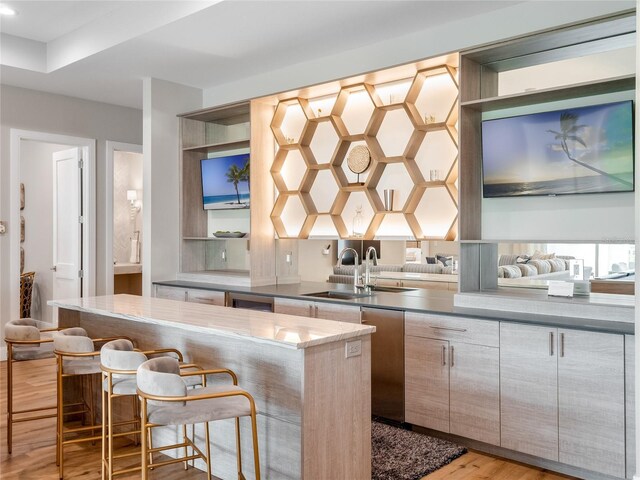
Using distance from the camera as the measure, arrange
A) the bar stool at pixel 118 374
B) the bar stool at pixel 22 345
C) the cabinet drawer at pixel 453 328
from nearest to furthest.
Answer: the bar stool at pixel 118 374 < the cabinet drawer at pixel 453 328 < the bar stool at pixel 22 345

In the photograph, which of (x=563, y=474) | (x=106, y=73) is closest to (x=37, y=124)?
(x=106, y=73)

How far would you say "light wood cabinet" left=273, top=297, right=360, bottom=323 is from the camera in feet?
12.6

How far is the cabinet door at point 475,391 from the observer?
10.5 feet

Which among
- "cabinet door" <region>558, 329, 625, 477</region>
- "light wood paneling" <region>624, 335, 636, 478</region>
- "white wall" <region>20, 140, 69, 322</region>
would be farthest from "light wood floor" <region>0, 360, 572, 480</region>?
"white wall" <region>20, 140, 69, 322</region>

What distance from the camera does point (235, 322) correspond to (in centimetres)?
279

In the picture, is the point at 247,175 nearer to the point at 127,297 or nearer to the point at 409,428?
the point at 127,297

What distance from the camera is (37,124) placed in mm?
6070

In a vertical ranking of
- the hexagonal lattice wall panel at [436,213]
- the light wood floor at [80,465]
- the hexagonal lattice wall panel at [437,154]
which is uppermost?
the hexagonal lattice wall panel at [437,154]

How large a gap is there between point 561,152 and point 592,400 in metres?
1.45

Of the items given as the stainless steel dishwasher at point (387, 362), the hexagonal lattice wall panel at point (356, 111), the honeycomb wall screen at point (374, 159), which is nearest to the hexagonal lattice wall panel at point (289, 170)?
the honeycomb wall screen at point (374, 159)

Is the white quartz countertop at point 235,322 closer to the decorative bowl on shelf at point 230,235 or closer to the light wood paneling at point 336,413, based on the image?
the light wood paneling at point 336,413

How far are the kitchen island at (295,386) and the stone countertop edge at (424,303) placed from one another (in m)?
0.97

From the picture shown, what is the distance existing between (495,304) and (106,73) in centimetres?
427

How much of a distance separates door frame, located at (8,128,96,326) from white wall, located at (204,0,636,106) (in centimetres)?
180
